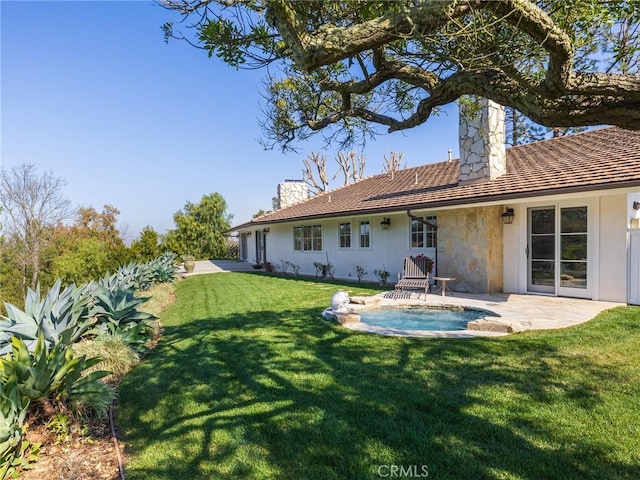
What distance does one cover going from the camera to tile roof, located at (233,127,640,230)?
26.7 ft

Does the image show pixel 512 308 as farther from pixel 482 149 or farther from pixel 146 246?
pixel 146 246

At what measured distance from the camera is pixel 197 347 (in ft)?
20.1

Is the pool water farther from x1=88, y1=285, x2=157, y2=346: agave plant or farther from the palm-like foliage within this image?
the palm-like foliage

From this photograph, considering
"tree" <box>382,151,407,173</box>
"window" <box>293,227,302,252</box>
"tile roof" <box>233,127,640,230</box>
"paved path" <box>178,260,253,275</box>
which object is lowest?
"paved path" <box>178,260,253,275</box>

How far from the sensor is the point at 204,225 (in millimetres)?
36250

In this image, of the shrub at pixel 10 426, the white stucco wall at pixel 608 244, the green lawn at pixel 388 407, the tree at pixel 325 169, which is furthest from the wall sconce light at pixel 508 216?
the tree at pixel 325 169

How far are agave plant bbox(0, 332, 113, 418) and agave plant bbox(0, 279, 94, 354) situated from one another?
42cm

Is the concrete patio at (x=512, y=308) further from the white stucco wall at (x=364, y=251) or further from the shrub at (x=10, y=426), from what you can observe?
the shrub at (x=10, y=426)

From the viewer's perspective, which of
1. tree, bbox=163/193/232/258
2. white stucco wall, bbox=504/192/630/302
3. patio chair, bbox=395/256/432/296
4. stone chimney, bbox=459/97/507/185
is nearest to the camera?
white stucco wall, bbox=504/192/630/302

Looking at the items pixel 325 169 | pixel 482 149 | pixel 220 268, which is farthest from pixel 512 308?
pixel 325 169

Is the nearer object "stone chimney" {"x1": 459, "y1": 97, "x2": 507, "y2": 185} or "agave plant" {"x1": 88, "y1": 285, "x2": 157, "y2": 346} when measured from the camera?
"agave plant" {"x1": 88, "y1": 285, "x2": 157, "y2": 346}

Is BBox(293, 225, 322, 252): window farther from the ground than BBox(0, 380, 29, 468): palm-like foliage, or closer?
farther from the ground

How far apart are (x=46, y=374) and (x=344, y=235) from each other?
529 inches

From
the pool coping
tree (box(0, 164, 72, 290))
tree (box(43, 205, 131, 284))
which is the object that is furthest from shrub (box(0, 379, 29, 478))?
tree (box(0, 164, 72, 290))
